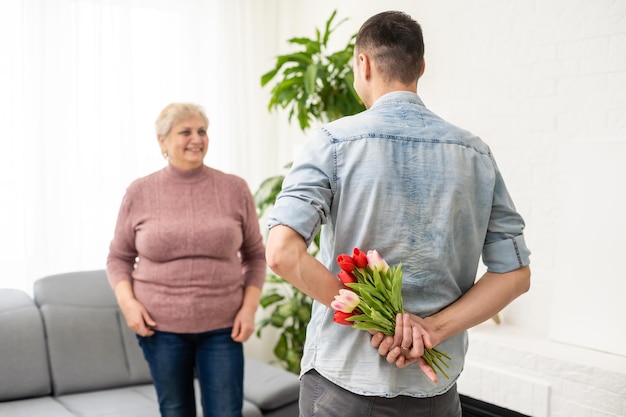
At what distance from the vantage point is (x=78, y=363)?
313 cm

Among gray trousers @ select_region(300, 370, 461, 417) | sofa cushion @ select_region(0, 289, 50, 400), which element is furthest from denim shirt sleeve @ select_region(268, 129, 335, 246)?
sofa cushion @ select_region(0, 289, 50, 400)

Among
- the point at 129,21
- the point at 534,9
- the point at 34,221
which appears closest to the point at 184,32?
the point at 129,21

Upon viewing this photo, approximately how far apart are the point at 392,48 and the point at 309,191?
345mm

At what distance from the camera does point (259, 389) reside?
315cm

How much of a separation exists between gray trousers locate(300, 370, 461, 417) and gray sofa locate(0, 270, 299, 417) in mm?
1733

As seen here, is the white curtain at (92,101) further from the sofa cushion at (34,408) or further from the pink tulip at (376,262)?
the pink tulip at (376,262)

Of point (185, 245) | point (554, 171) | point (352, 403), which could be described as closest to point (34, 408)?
point (185, 245)

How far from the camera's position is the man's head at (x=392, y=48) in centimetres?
131

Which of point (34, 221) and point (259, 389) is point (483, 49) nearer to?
point (259, 389)

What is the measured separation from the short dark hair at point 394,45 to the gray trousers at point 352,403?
65cm

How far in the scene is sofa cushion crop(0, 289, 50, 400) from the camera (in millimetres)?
2930

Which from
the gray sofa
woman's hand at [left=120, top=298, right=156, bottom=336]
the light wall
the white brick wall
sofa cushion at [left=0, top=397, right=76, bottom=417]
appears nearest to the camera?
woman's hand at [left=120, top=298, right=156, bottom=336]

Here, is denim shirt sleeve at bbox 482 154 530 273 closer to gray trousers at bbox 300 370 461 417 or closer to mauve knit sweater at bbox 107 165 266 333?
gray trousers at bbox 300 370 461 417

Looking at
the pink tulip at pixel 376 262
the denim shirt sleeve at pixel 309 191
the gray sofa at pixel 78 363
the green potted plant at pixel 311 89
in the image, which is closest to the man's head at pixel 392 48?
the denim shirt sleeve at pixel 309 191
